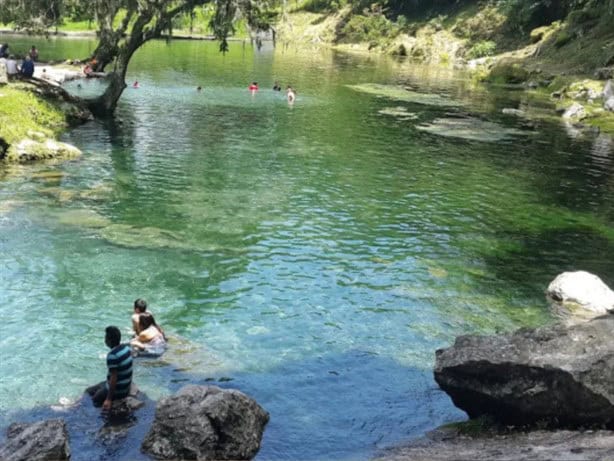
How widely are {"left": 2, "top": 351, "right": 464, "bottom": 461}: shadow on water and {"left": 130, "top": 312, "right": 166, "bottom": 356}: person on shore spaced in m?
0.74

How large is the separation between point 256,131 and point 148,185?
16661 millimetres

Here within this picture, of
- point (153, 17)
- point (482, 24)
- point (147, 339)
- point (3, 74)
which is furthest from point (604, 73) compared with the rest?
point (147, 339)

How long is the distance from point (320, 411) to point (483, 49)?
109 meters

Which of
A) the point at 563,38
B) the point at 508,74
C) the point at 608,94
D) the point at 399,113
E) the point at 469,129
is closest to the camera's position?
the point at 469,129

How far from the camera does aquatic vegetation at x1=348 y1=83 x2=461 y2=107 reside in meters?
69.3

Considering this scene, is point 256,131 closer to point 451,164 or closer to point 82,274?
point 451,164

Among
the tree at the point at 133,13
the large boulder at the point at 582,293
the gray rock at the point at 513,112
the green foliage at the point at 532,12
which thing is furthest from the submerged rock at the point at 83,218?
the green foliage at the point at 532,12

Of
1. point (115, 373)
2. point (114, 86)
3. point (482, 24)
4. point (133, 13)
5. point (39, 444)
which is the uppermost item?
point (482, 24)

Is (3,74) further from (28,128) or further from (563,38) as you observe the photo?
(563,38)

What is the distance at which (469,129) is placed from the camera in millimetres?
54594

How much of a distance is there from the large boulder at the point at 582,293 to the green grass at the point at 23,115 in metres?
28.7

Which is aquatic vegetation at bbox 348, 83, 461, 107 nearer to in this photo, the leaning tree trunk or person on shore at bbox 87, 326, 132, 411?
the leaning tree trunk

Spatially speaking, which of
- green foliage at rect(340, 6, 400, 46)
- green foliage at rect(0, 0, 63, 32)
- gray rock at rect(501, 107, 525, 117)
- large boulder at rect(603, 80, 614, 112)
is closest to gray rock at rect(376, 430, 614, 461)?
green foliage at rect(0, 0, 63, 32)

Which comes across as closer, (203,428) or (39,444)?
(39,444)
